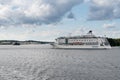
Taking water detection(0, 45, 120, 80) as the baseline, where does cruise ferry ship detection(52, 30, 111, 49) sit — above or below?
above

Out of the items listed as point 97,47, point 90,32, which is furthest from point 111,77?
point 90,32

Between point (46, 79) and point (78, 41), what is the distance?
446 ft

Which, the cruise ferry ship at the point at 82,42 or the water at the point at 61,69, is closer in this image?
the water at the point at 61,69

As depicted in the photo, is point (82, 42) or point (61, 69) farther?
point (82, 42)

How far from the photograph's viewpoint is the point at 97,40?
6629 inches

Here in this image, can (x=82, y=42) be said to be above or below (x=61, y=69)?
above

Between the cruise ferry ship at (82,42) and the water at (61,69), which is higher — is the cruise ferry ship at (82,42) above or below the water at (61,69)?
above

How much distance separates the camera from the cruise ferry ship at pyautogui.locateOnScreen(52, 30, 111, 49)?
551 feet

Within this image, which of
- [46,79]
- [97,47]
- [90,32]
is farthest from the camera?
[90,32]

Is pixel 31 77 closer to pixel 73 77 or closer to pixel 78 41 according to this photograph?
pixel 73 77

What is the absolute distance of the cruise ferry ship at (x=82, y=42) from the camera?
6609 inches

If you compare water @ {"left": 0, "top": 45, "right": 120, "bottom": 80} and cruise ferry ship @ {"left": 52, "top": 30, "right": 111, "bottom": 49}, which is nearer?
water @ {"left": 0, "top": 45, "right": 120, "bottom": 80}

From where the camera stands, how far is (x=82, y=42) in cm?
17000

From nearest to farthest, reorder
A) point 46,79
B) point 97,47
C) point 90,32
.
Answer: point 46,79, point 97,47, point 90,32
